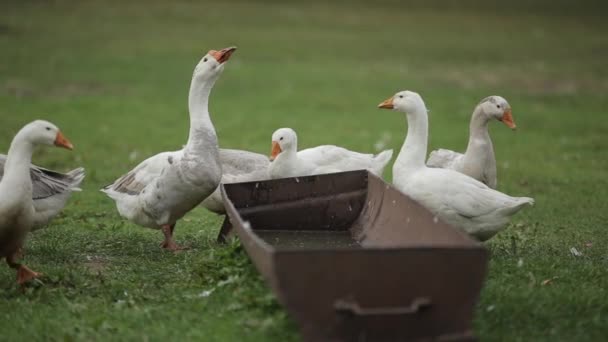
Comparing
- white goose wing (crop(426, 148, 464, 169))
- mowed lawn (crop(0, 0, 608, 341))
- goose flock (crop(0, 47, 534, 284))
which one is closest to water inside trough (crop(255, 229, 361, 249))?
mowed lawn (crop(0, 0, 608, 341))

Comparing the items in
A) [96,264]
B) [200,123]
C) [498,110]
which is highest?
[498,110]

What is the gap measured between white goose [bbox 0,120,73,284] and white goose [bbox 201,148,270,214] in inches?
81.4

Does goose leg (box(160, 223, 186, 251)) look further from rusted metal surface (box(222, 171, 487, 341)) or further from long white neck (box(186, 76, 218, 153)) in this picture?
rusted metal surface (box(222, 171, 487, 341))

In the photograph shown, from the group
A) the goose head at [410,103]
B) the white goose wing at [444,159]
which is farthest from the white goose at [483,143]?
the goose head at [410,103]

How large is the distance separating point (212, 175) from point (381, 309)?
279 cm

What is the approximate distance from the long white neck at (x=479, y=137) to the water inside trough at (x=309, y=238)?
Result: 1.49 meters

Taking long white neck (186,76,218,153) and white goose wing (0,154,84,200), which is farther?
long white neck (186,76,218,153)

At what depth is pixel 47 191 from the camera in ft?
22.7

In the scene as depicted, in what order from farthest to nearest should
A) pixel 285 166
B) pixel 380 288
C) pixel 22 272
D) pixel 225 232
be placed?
pixel 285 166
pixel 225 232
pixel 22 272
pixel 380 288

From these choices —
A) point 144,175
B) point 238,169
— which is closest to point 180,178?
point 144,175

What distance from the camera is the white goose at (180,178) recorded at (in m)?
7.01

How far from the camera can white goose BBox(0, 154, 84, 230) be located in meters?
6.86

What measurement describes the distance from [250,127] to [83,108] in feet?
10.8

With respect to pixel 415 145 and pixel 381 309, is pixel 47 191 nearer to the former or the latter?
pixel 415 145
